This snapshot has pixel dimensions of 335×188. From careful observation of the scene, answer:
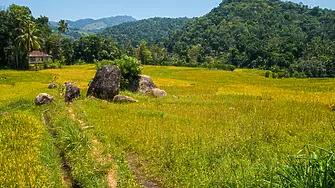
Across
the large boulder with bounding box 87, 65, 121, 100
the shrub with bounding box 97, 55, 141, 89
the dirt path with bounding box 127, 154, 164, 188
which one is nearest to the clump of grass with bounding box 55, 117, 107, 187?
the dirt path with bounding box 127, 154, 164, 188

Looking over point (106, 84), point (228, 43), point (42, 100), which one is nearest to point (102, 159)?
point (42, 100)

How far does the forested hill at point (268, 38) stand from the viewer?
68938mm

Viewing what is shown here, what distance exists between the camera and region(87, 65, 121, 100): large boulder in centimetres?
1934

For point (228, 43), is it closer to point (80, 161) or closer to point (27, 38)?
point (27, 38)

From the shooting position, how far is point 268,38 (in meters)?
Result: 102

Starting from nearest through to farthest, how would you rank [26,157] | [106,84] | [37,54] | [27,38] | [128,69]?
1. [26,157]
2. [106,84]
3. [128,69]
4. [27,38]
5. [37,54]

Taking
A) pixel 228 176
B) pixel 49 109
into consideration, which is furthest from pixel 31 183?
pixel 49 109

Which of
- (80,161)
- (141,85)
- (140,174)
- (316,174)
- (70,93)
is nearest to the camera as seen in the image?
(316,174)

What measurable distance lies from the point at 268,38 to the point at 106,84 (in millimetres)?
94187

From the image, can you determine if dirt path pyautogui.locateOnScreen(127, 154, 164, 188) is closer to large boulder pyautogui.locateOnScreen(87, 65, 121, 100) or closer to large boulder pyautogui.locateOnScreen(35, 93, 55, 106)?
large boulder pyautogui.locateOnScreen(35, 93, 55, 106)

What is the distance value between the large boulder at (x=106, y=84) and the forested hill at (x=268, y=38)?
5345 centimetres

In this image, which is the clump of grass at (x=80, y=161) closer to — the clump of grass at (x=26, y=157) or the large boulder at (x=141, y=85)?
the clump of grass at (x=26, y=157)

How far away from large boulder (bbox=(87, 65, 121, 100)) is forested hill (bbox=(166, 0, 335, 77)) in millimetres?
53446

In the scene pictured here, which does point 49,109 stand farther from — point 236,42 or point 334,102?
point 236,42
